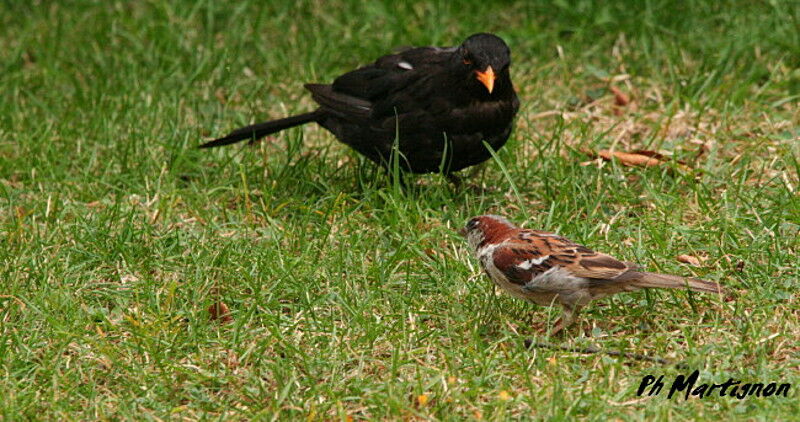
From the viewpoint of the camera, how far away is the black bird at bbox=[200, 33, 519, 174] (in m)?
5.52

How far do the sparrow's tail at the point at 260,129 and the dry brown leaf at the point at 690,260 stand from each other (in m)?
2.24

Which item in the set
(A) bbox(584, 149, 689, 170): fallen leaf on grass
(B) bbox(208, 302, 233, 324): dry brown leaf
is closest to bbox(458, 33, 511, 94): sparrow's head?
(A) bbox(584, 149, 689, 170): fallen leaf on grass

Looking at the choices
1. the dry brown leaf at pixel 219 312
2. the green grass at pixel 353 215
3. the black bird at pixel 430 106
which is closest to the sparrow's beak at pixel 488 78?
Answer: the black bird at pixel 430 106

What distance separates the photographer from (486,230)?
454cm

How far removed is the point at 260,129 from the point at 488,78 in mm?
1474

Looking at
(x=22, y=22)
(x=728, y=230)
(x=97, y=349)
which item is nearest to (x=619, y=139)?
(x=728, y=230)

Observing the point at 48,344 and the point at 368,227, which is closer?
the point at 48,344

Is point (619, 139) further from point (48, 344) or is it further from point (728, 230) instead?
point (48, 344)

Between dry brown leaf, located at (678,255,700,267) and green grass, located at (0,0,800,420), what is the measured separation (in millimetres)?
58

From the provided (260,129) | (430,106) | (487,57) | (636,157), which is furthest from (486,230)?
(260,129)

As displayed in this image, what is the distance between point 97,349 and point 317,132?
2808 millimetres

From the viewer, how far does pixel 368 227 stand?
5.42 metres

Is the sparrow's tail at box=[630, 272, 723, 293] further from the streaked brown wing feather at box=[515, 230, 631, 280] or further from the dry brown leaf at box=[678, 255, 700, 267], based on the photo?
the dry brown leaf at box=[678, 255, 700, 267]

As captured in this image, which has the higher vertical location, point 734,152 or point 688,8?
point 688,8
